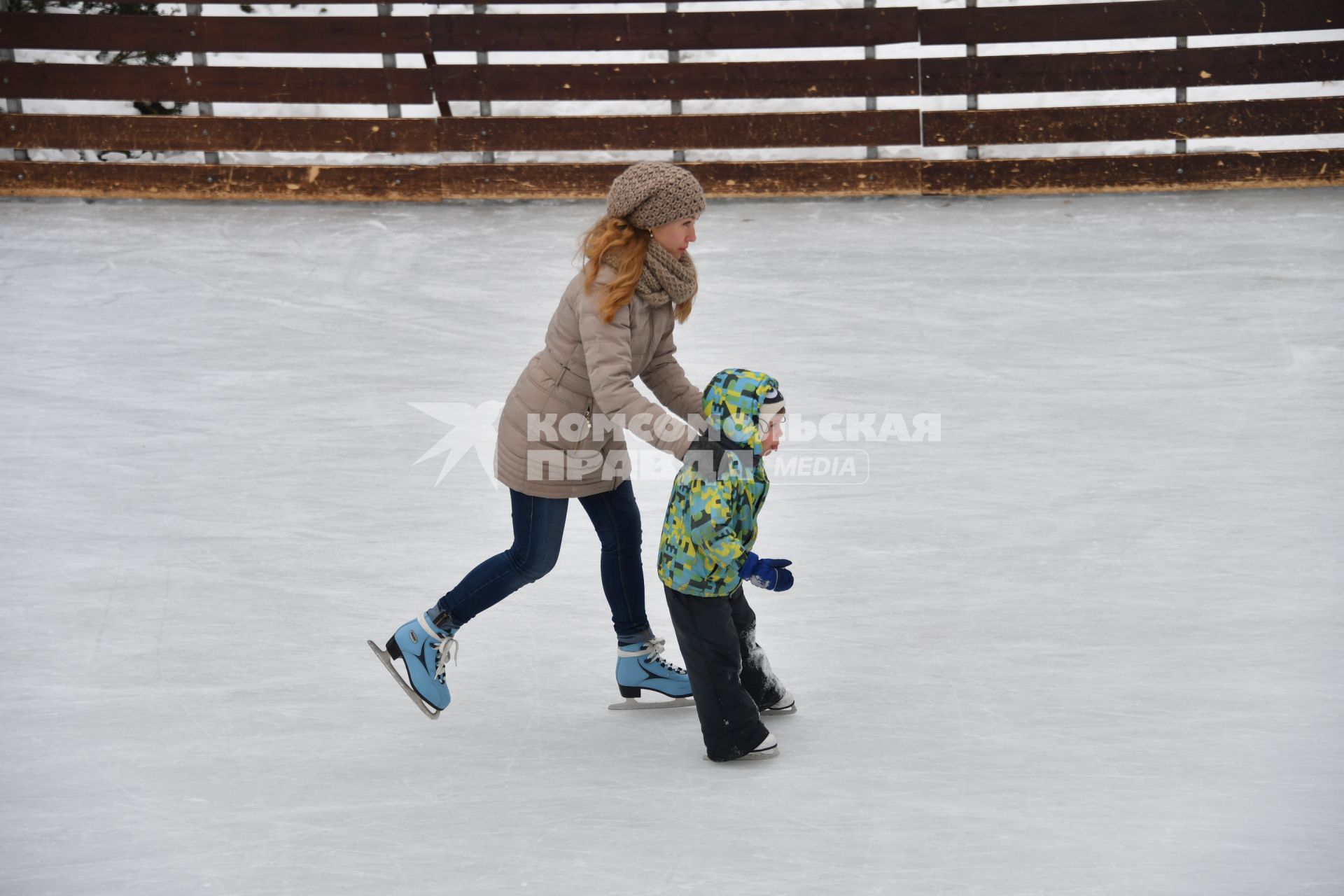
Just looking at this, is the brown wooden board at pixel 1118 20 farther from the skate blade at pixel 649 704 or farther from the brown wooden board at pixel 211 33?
the skate blade at pixel 649 704

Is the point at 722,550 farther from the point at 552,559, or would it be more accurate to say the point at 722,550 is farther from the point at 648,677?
the point at 648,677

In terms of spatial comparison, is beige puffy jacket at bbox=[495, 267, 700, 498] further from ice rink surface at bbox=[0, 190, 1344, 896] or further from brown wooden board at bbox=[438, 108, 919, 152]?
brown wooden board at bbox=[438, 108, 919, 152]

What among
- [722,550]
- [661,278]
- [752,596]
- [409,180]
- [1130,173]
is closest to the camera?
[722,550]

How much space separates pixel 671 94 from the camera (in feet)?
29.2

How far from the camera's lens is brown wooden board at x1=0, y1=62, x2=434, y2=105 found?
8789 millimetres

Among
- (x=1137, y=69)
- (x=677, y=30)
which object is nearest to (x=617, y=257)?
(x=677, y=30)

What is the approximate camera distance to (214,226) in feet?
26.5

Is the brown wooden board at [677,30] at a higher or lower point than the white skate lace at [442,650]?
higher

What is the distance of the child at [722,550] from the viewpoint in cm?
298

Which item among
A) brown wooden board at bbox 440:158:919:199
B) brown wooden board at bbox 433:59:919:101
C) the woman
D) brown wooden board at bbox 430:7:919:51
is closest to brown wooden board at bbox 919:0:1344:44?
brown wooden board at bbox 430:7:919:51

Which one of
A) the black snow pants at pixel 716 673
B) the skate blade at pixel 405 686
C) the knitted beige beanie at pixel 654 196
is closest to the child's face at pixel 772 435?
the black snow pants at pixel 716 673

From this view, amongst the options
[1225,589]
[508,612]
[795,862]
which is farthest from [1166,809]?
[508,612]

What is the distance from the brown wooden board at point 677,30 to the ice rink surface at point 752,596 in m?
2.06

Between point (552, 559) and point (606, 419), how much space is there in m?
0.35
